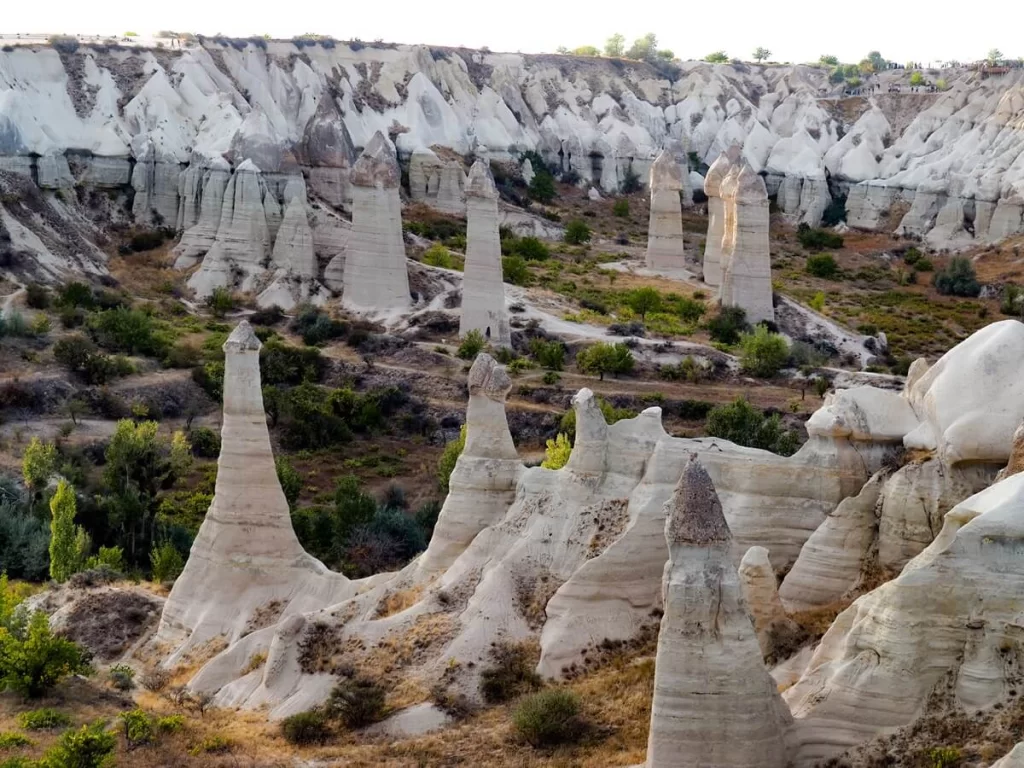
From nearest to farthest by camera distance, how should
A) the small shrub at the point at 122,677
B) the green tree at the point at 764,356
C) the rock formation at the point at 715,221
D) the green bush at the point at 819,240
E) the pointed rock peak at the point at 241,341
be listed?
the small shrub at the point at 122,677 → the pointed rock peak at the point at 241,341 → the green tree at the point at 764,356 → the rock formation at the point at 715,221 → the green bush at the point at 819,240

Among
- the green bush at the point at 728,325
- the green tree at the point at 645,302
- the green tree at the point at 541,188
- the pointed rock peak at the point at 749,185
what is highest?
the green tree at the point at 541,188

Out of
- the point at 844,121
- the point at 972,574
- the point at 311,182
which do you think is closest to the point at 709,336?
the point at 311,182

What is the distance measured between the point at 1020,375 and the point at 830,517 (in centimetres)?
247

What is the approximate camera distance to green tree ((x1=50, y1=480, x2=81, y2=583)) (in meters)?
Result: 25.3

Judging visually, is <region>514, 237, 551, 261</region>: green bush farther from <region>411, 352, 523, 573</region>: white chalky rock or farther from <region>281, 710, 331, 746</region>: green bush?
<region>281, 710, 331, 746</region>: green bush

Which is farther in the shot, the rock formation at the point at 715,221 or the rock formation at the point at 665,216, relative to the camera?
the rock formation at the point at 665,216

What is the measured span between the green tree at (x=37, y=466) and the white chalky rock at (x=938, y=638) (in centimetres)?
2141

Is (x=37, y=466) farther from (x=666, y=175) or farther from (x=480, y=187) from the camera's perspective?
(x=666, y=175)

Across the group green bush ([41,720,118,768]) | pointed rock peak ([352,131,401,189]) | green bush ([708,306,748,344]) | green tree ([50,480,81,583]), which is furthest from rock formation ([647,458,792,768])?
pointed rock peak ([352,131,401,189])

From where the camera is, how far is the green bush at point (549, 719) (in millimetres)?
14531

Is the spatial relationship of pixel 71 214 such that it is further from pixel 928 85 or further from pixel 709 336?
pixel 928 85

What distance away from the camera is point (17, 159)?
2013 inches

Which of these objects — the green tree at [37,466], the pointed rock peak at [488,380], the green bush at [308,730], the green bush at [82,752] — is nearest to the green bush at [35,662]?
the green bush at [82,752]

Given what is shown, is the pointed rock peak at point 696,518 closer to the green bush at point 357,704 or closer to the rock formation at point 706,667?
the rock formation at point 706,667
